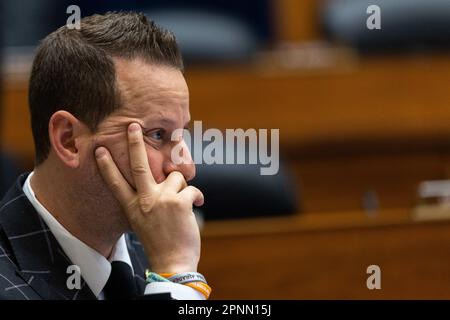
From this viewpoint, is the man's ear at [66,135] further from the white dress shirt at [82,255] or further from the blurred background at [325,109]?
the blurred background at [325,109]

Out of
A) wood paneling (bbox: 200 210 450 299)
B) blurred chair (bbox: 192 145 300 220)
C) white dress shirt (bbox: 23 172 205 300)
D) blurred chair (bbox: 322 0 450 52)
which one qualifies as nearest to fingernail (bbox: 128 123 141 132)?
white dress shirt (bbox: 23 172 205 300)

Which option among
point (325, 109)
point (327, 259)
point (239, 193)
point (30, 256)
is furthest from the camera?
point (325, 109)

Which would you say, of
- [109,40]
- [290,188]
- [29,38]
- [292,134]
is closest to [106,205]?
[109,40]

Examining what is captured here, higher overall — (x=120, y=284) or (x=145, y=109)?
(x=145, y=109)

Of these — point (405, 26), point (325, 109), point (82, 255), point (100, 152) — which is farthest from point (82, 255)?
point (405, 26)

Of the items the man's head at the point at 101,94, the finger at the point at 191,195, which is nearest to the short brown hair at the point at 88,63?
the man's head at the point at 101,94

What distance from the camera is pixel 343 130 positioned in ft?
6.94

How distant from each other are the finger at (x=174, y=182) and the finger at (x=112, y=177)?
0.04 metres

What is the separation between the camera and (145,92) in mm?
993

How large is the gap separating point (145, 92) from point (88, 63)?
6cm

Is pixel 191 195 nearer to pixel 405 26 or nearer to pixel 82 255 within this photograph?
pixel 82 255

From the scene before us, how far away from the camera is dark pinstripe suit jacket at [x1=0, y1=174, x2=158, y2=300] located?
0.96 meters

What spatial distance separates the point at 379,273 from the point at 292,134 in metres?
0.67
